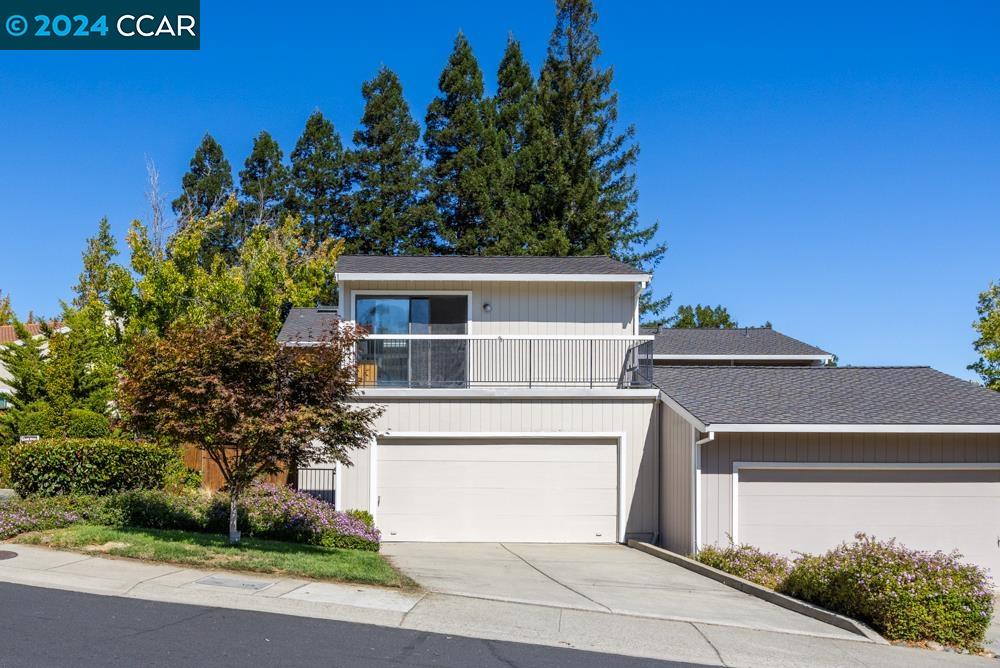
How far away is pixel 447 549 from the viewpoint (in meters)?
16.2

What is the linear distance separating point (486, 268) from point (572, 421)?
13.9 feet

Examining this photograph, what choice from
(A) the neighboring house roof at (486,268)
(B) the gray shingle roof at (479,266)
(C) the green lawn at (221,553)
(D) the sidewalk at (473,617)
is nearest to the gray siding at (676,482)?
(A) the neighboring house roof at (486,268)

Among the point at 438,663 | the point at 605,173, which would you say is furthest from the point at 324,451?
the point at 605,173

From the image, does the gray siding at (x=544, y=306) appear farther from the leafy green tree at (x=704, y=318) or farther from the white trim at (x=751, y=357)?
the leafy green tree at (x=704, y=318)

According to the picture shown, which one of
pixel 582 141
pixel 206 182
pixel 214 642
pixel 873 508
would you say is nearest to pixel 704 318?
pixel 582 141

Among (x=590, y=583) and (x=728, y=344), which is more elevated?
(x=728, y=344)

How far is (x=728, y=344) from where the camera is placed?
93.8ft

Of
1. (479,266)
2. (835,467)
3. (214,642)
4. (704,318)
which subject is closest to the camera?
(214,642)

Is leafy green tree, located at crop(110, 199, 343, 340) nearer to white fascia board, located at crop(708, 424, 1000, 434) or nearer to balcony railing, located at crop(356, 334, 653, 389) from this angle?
balcony railing, located at crop(356, 334, 653, 389)

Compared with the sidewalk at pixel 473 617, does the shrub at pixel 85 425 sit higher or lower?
higher

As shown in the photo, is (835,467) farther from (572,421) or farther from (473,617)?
(473,617)

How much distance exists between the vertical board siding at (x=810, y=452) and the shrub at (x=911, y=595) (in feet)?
11.3

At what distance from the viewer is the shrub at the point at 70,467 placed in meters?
15.4

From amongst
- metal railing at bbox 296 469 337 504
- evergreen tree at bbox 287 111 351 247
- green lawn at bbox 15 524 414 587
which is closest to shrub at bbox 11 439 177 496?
green lawn at bbox 15 524 414 587
